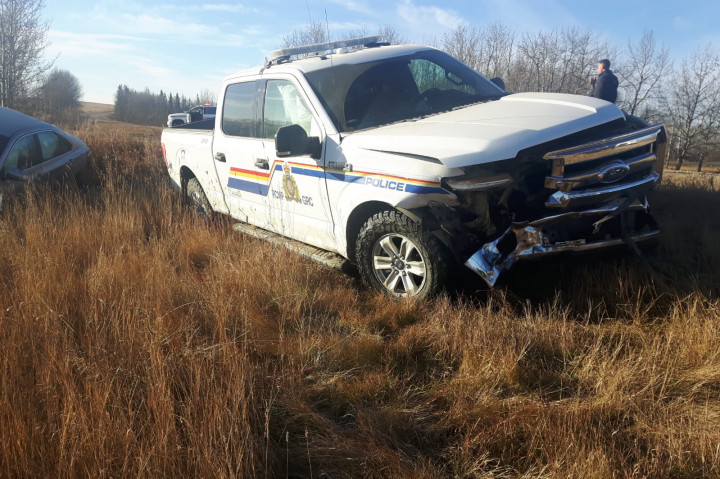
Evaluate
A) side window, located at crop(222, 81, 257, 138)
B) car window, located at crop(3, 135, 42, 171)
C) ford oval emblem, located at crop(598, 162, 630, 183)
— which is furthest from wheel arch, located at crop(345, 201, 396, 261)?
car window, located at crop(3, 135, 42, 171)

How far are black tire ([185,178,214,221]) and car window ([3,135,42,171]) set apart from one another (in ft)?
10.7

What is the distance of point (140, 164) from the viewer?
10609 millimetres

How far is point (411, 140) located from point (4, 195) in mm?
6640

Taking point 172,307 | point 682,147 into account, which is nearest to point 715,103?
point 682,147

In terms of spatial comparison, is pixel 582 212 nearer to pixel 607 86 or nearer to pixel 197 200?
pixel 197 200

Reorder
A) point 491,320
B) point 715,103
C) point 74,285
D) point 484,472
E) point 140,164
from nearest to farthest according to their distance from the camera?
point 484,472, point 491,320, point 74,285, point 140,164, point 715,103

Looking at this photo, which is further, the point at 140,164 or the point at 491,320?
the point at 140,164

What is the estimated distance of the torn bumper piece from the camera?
311 cm

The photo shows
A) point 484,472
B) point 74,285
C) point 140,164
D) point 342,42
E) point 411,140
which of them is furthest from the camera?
point 140,164

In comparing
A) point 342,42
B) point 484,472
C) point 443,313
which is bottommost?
point 484,472

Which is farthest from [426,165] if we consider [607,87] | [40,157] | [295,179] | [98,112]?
[98,112]

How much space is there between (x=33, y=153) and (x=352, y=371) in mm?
7839

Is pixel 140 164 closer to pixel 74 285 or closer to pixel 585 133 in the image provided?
pixel 74 285

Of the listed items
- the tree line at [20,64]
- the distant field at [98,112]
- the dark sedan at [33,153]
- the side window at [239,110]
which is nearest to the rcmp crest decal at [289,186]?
the side window at [239,110]
